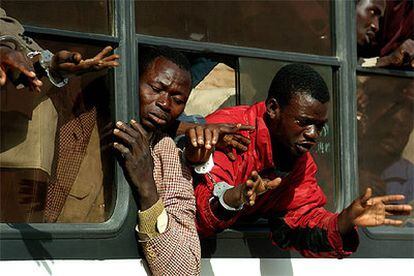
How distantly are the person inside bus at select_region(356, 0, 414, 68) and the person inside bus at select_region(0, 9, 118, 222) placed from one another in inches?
51.5

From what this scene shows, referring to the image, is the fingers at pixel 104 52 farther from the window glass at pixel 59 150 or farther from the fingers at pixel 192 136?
the fingers at pixel 192 136

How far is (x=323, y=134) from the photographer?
14.4 feet

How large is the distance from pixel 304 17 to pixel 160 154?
2.87 ft

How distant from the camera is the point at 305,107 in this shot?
4.05 metres

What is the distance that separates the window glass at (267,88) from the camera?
13.7 feet

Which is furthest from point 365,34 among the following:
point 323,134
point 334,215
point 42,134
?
point 42,134

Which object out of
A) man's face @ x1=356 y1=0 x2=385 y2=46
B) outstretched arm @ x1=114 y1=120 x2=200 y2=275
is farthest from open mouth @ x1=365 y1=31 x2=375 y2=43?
outstretched arm @ x1=114 y1=120 x2=200 y2=275

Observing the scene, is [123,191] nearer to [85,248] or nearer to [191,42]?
[85,248]

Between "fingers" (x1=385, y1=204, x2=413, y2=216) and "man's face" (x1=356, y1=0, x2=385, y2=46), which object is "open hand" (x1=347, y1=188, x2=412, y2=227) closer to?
"fingers" (x1=385, y1=204, x2=413, y2=216)

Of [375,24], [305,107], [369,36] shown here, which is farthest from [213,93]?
[375,24]

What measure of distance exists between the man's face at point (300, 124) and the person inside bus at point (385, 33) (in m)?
0.54

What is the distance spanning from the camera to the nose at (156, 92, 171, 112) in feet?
12.5


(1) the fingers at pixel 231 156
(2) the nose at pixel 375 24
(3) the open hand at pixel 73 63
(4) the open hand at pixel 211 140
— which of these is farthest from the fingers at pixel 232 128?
(2) the nose at pixel 375 24

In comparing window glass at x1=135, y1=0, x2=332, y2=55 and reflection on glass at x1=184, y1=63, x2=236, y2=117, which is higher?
window glass at x1=135, y1=0, x2=332, y2=55
